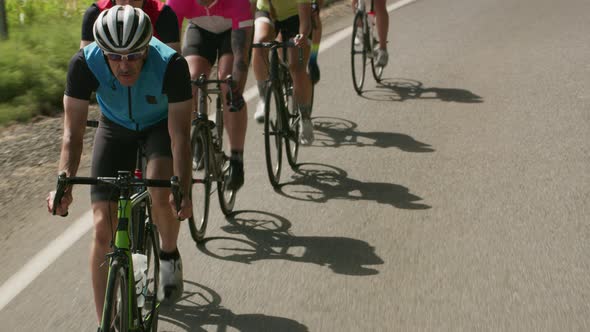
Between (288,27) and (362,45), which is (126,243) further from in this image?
(362,45)

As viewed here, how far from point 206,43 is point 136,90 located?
2376mm

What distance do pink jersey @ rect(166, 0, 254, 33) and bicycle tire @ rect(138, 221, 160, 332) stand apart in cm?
236

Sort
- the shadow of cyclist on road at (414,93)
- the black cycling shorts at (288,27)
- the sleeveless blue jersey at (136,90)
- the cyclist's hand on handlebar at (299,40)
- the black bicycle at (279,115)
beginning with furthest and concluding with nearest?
the shadow of cyclist on road at (414,93) → the black cycling shorts at (288,27) → the cyclist's hand on handlebar at (299,40) → the black bicycle at (279,115) → the sleeveless blue jersey at (136,90)

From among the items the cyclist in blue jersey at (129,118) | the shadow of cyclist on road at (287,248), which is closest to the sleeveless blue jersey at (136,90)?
the cyclist in blue jersey at (129,118)

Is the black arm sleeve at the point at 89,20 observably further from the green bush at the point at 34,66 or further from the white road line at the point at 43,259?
the green bush at the point at 34,66

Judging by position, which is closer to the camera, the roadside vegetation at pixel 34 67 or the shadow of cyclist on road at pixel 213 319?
the shadow of cyclist on road at pixel 213 319

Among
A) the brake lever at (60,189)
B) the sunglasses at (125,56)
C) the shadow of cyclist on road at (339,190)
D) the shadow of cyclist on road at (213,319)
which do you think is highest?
the sunglasses at (125,56)

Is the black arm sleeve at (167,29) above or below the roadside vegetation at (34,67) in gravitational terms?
above

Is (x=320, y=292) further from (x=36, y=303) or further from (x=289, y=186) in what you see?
(x=289, y=186)

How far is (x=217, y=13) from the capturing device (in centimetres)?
695

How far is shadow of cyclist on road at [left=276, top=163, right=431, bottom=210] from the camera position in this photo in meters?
7.46

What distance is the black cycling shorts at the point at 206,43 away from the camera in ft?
23.1

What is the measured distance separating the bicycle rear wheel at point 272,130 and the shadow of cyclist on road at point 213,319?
2.07 m

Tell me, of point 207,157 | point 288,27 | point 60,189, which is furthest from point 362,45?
point 60,189
